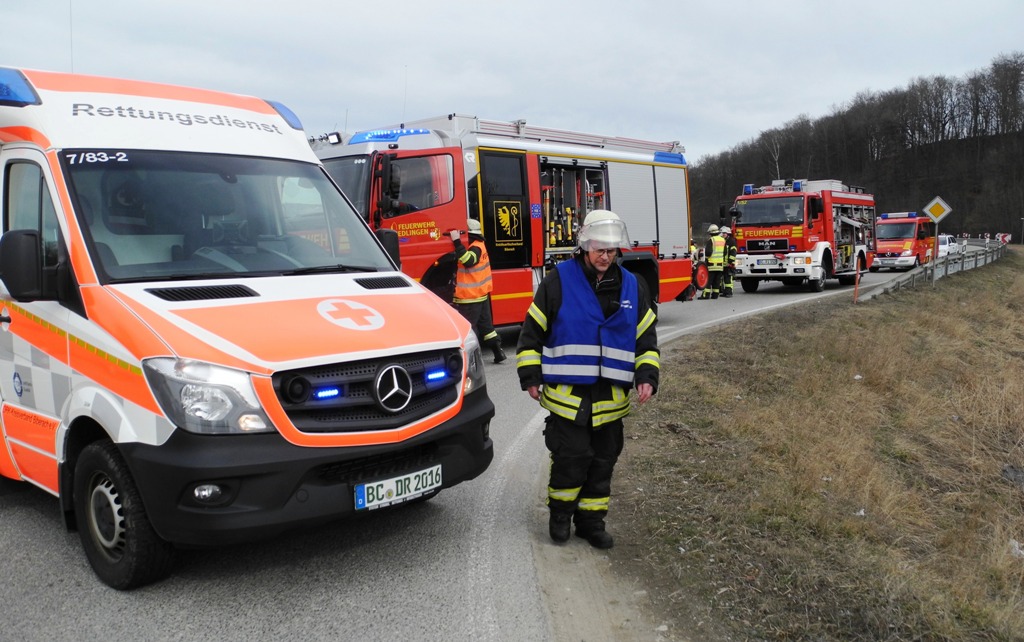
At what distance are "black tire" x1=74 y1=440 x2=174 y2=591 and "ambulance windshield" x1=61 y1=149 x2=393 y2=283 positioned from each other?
0.88m

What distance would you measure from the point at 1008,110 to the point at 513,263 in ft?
344

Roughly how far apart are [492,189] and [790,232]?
13.8m

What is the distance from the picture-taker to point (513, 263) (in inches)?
446

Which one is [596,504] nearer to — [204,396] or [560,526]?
[560,526]

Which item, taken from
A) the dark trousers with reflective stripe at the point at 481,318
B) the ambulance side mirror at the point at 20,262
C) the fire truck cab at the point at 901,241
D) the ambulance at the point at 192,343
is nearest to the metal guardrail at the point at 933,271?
the fire truck cab at the point at 901,241

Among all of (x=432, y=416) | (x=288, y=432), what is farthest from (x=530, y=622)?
(x=288, y=432)

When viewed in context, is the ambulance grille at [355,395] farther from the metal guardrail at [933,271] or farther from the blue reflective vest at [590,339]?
the metal guardrail at [933,271]

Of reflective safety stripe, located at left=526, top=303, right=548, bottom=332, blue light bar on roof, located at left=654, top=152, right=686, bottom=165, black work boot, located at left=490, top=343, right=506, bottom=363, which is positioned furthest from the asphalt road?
blue light bar on roof, located at left=654, top=152, right=686, bottom=165

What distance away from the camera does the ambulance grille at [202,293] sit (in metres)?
3.90

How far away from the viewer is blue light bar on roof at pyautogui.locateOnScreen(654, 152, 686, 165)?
14.4m

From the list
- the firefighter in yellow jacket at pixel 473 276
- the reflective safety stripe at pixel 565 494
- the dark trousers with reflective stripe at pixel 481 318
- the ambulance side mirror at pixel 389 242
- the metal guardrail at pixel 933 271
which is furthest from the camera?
the metal guardrail at pixel 933 271

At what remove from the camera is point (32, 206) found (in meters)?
4.43

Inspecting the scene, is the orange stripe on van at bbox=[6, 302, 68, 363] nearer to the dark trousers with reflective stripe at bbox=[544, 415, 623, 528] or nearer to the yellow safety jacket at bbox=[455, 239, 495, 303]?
the dark trousers with reflective stripe at bbox=[544, 415, 623, 528]

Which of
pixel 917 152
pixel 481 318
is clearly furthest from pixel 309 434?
pixel 917 152
